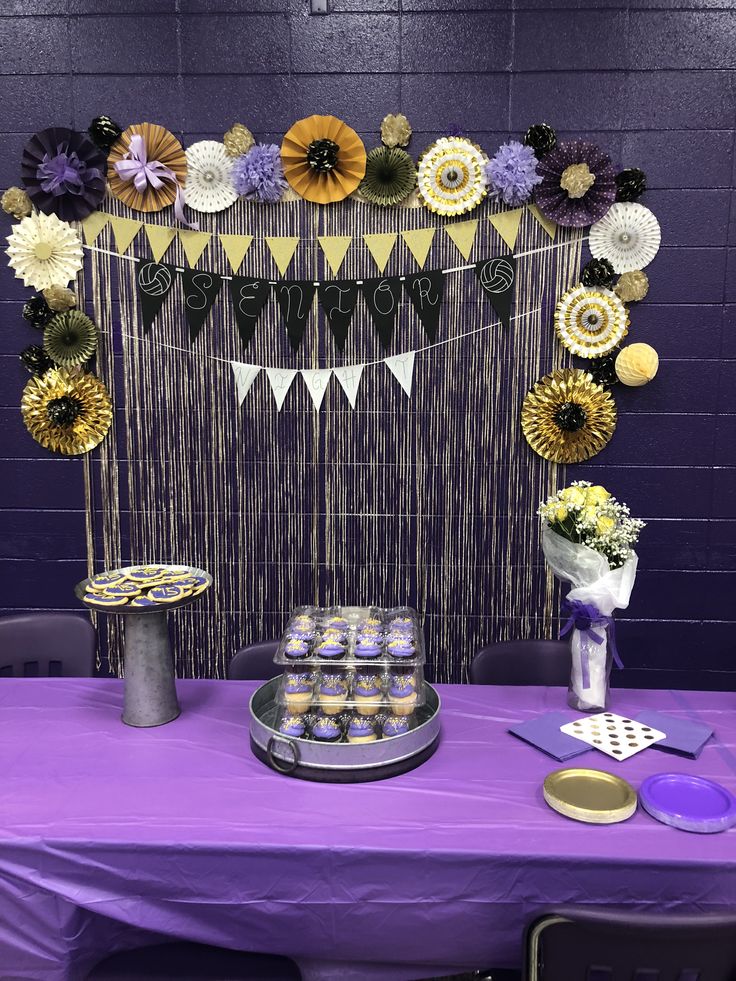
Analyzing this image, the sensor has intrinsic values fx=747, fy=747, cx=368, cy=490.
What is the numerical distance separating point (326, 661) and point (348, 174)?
1.97 meters

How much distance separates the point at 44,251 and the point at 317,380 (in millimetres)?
1187

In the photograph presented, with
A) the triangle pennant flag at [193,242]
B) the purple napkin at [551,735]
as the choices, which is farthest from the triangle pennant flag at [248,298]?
the purple napkin at [551,735]

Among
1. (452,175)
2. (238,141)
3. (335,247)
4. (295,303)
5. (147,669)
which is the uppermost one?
(238,141)

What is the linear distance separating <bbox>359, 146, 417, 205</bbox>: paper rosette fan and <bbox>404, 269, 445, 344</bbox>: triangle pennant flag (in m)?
0.30

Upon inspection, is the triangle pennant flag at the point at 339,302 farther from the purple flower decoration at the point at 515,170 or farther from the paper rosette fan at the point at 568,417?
the paper rosette fan at the point at 568,417

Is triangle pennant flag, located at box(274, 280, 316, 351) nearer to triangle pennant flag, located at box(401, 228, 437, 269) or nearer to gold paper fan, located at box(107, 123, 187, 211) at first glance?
triangle pennant flag, located at box(401, 228, 437, 269)

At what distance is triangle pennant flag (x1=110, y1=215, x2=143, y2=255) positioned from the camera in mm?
2949

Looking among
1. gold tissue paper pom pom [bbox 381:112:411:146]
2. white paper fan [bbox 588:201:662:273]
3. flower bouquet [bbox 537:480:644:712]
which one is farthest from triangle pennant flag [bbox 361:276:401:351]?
flower bouquet [bbox 537:480:644:712]

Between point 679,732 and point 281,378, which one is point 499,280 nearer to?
point 281,378

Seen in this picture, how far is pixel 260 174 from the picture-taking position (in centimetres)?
280

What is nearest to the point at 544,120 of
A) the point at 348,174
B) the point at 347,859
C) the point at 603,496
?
the point at 348,174

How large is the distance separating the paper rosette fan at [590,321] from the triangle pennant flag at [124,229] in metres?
1.69

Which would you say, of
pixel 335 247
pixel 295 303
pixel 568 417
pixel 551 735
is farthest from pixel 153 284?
pixel 551 735

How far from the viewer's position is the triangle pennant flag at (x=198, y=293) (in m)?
2.95
